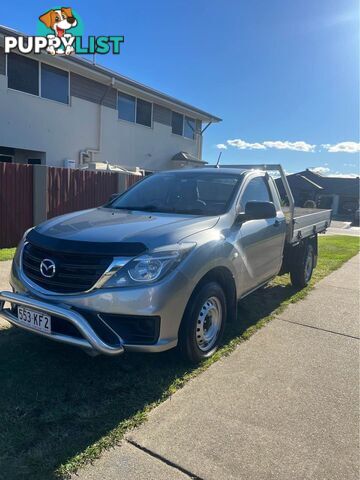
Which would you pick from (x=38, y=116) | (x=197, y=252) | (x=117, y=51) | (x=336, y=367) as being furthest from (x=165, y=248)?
(x=117, y=51)

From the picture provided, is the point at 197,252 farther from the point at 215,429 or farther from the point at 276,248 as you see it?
the point at 276,248

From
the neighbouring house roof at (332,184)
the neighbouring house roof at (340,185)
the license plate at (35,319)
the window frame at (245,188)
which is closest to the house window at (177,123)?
the window frame at (245,188)

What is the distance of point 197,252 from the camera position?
320 centimetres

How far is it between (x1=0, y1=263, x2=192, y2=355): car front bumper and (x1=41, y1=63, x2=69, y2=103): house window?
1197cm

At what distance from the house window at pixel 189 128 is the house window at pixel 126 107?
432 centimetres

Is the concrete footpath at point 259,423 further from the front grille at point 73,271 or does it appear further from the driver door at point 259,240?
the front grille at point 73,271

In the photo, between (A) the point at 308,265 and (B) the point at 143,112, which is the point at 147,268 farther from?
(B) the point at 143,112

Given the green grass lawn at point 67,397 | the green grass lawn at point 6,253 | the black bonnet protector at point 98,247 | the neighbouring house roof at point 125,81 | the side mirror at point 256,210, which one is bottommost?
the green grass lawn at point 67,397

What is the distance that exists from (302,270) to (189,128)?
16196 mm

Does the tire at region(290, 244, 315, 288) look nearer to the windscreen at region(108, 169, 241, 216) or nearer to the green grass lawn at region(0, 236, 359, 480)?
the green grass lawn at region(0, 236, 359, 480)

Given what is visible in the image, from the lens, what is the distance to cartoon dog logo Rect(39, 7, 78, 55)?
13016mm

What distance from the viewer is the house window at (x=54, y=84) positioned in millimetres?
13094

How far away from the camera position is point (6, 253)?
797 centimetres

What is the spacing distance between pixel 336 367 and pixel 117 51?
1299 cm
